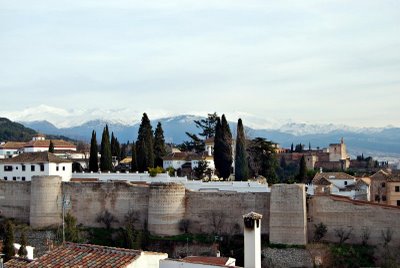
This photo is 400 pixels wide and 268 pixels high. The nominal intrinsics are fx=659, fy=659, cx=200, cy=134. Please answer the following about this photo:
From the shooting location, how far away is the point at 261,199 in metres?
36.1

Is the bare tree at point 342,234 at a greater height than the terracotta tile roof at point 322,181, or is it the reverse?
the terracotta tile roof at point 322,181

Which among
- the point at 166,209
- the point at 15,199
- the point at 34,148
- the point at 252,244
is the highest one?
the point at 34,148

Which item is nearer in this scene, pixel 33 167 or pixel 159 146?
pixel 33 167

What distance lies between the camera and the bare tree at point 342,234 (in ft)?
114

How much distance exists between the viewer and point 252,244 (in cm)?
1639

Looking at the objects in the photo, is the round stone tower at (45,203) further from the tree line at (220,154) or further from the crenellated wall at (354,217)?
the crenellated wall at (354,217)

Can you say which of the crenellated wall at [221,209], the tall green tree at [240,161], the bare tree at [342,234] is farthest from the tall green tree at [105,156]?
the bare tree at [342,234]

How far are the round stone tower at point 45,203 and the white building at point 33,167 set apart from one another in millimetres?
2943

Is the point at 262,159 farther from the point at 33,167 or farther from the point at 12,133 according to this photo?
the point at 12,133

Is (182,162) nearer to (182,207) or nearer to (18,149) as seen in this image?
(182,207)

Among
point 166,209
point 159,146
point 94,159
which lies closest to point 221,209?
point 166,209

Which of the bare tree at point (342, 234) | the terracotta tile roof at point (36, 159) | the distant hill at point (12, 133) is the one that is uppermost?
the distant hill at point (12, 133)

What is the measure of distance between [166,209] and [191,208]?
4.71 feet

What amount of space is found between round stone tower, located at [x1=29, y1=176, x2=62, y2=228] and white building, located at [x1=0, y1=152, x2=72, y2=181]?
2943 millimetres
